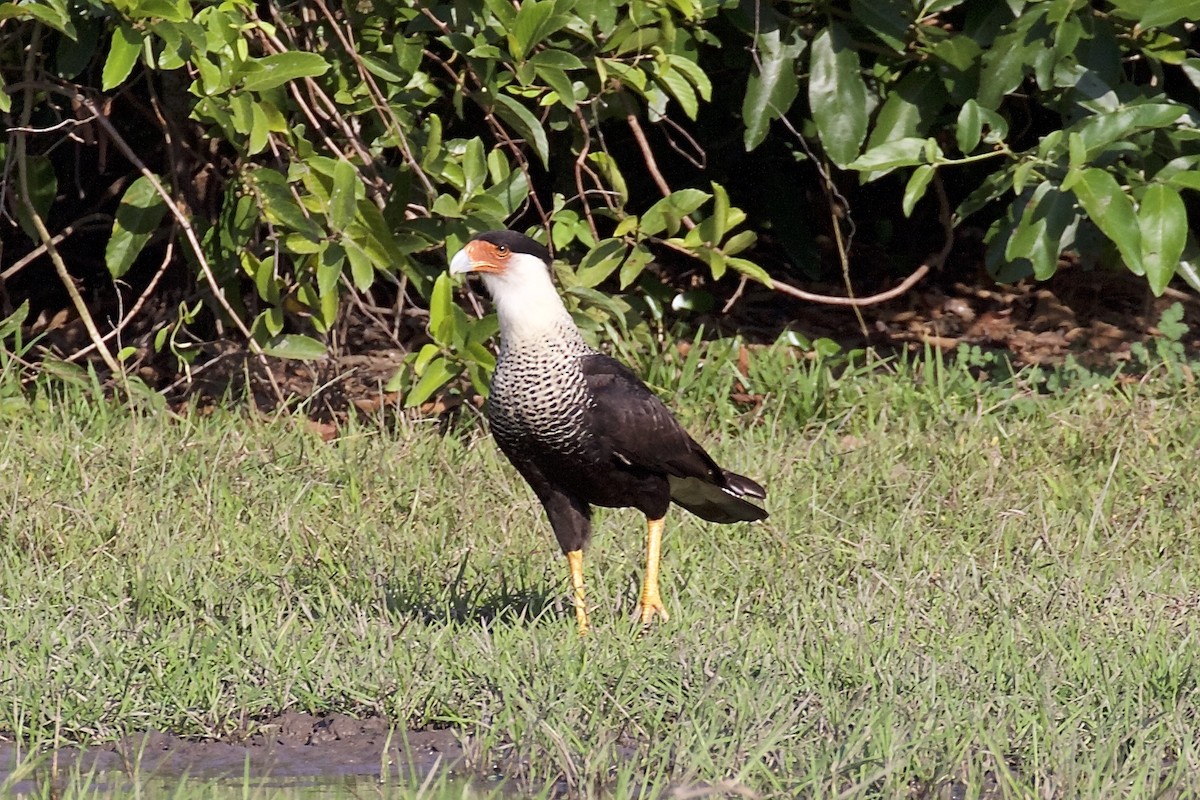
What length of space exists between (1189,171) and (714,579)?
2024mm

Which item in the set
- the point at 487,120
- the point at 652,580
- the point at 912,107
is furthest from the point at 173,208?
the point at 912,107

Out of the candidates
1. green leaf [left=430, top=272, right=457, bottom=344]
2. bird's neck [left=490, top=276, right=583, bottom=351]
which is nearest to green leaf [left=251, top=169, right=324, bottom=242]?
green leaf [left=430, top=272, right=457, bottom=344]

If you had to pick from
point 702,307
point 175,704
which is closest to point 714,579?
point 175,704

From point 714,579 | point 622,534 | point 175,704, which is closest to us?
point 175,704

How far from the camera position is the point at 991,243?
20.9ft

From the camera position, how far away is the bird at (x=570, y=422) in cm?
428

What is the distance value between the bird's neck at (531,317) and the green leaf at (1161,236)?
1.92 meters

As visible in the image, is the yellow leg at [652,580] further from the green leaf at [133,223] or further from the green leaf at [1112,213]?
the green leaf at [133,223]

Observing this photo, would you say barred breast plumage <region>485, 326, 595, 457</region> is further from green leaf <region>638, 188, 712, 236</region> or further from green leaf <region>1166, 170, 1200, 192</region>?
green leaf <region>1166, 170, 1200, 192</region>

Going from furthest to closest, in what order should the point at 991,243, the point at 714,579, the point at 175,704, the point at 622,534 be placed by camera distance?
the point at 991,243 < the point at 622,534 < the point at 714,579 < the point at 175,704

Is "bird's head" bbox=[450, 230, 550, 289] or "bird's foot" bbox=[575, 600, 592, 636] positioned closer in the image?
"bird's foot" bbox=[575, 600, 592, 636]

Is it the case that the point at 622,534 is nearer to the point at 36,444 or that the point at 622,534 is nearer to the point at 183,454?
the point at 183,454

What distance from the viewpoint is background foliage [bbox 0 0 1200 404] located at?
531 centimetres

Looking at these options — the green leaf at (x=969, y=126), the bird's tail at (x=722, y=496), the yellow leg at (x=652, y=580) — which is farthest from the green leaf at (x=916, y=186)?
the yellow leg at (x=652, y=580)
